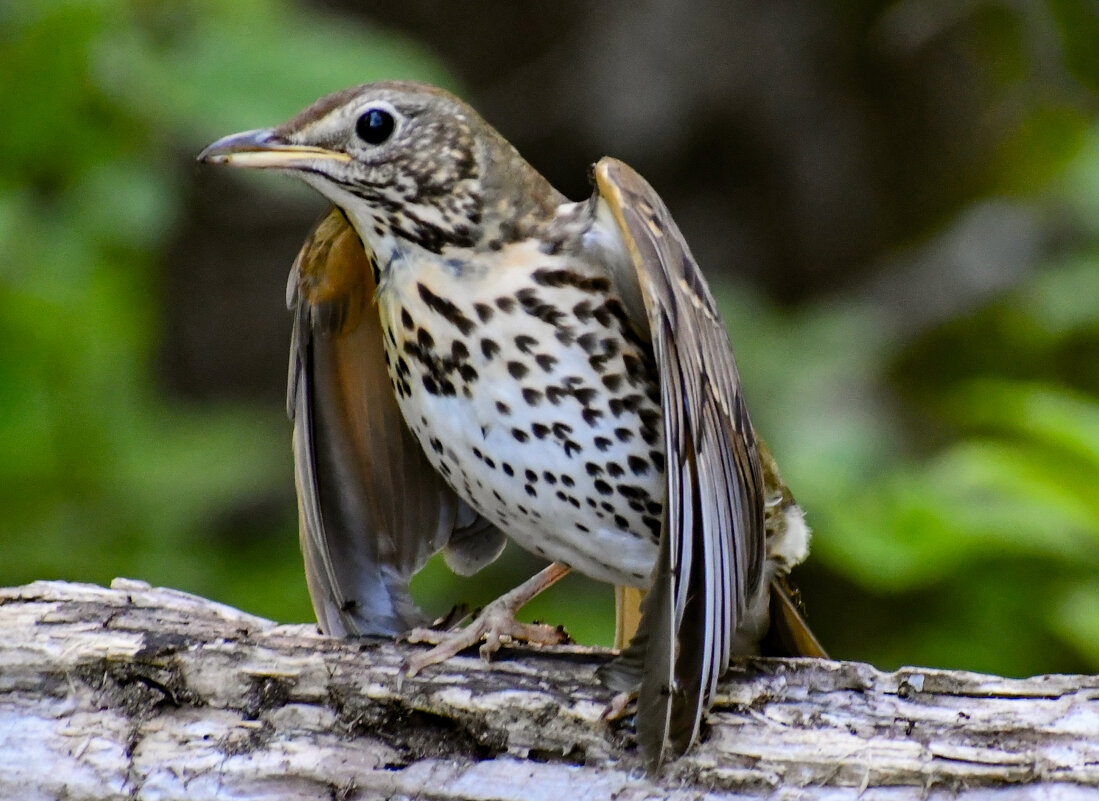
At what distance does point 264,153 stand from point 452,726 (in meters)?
1.10

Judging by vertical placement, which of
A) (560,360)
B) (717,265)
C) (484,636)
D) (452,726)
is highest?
(717,265)

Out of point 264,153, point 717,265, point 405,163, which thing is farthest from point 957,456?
point 717,265

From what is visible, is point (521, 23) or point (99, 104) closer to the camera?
point (99, 104)

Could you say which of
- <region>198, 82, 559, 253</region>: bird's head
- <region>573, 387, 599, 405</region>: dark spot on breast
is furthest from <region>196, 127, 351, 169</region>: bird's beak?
<region>573, 387, 599, 405</region>: dark spot on breast

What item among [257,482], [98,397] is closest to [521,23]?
[257,482]

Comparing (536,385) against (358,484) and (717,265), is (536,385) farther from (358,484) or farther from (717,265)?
(717,265)

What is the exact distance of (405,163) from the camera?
102 inches

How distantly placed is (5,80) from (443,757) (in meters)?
2.12

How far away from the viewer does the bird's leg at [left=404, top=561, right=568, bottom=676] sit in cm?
274

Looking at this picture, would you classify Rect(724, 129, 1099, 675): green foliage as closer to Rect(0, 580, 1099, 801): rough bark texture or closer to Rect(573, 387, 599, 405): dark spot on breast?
Rect(0, 580, 1099, 801): rough bark texture

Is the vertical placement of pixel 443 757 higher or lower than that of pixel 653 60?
lower

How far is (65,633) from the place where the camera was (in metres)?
2.69

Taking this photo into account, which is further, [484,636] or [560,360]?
[484,636]

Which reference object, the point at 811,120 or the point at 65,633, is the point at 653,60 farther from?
the point at 65,633
